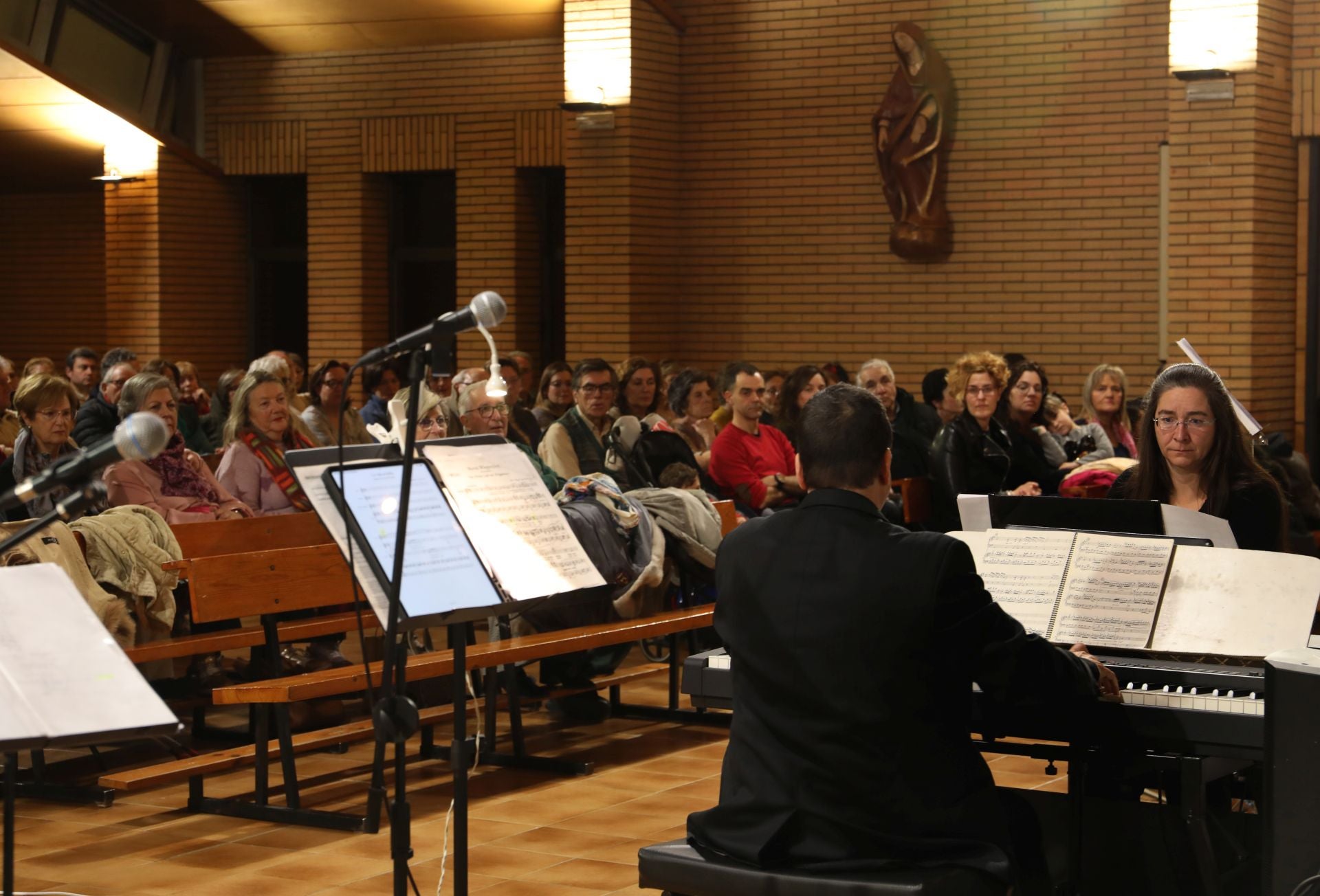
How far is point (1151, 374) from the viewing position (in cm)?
1181

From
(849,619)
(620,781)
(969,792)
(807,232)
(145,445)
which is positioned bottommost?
(620,781)

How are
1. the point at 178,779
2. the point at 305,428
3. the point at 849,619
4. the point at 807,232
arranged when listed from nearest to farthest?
the point at 849,619, the point at 178,779, the point at 305,428, the point at 807,232

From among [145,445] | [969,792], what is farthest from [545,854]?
[145,445]

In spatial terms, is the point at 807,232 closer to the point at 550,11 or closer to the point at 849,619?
the point at 550,11

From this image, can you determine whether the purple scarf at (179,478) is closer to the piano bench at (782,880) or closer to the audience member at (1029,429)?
the audience member at (1029,429)

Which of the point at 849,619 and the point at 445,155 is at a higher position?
the point at 445,155

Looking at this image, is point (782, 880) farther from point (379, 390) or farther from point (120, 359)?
point (120, 359)

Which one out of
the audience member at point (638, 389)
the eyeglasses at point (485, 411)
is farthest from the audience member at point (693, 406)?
the eyeglasses at point (485, 411)

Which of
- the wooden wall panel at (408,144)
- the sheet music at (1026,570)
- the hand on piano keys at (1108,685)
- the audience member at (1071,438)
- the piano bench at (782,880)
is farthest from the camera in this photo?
the wooden wall panel at (408,144)

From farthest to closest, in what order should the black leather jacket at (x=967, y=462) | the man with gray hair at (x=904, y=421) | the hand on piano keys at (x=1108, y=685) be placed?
the man with gray hair at (x=904, y=421) < the black leather jacket at (x=967, y=462) < the hand on piano keys at (x=1108, y=685)

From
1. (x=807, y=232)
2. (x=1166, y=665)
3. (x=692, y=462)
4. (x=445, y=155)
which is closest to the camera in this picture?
(x=1166, y=665)

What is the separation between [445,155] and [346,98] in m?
1.10

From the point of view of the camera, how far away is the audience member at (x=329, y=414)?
9.96 metres

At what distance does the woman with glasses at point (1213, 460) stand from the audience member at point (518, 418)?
15.8 ft
